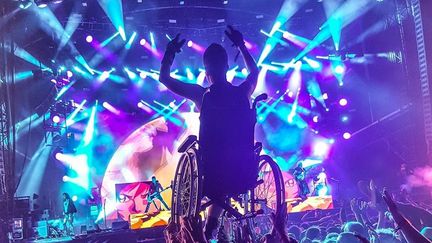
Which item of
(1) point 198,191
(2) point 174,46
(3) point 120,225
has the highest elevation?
(2) point 174,46

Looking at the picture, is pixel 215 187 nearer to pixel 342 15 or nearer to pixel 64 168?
pixel 342 15

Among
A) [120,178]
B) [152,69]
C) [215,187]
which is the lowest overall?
[215,187]

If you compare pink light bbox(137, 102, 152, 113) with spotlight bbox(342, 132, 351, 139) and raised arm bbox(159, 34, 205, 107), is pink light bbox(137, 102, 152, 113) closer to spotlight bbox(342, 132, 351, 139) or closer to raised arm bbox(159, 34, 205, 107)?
spotlight bbox(342, 132, 351, 139)

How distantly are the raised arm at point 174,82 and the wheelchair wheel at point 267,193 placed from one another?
823 millimetres

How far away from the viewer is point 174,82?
11.5ft

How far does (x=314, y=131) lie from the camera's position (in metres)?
17.2

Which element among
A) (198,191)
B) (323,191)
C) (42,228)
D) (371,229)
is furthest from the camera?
(323,191)

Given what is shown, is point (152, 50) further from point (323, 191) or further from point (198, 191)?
point (198, 191)

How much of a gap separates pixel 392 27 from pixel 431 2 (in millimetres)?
4754

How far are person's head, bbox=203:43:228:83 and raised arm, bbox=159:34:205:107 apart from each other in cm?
18

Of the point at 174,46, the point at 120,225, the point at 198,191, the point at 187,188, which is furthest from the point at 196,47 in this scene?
the point at 198,191

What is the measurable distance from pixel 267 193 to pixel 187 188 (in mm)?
946

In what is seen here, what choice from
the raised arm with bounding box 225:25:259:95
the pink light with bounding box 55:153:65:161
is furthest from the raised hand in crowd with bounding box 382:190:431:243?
the pink light with bounding box 55:153:65:161

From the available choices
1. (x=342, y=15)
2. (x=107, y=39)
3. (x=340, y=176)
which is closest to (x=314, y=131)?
(x=340, y=176)
